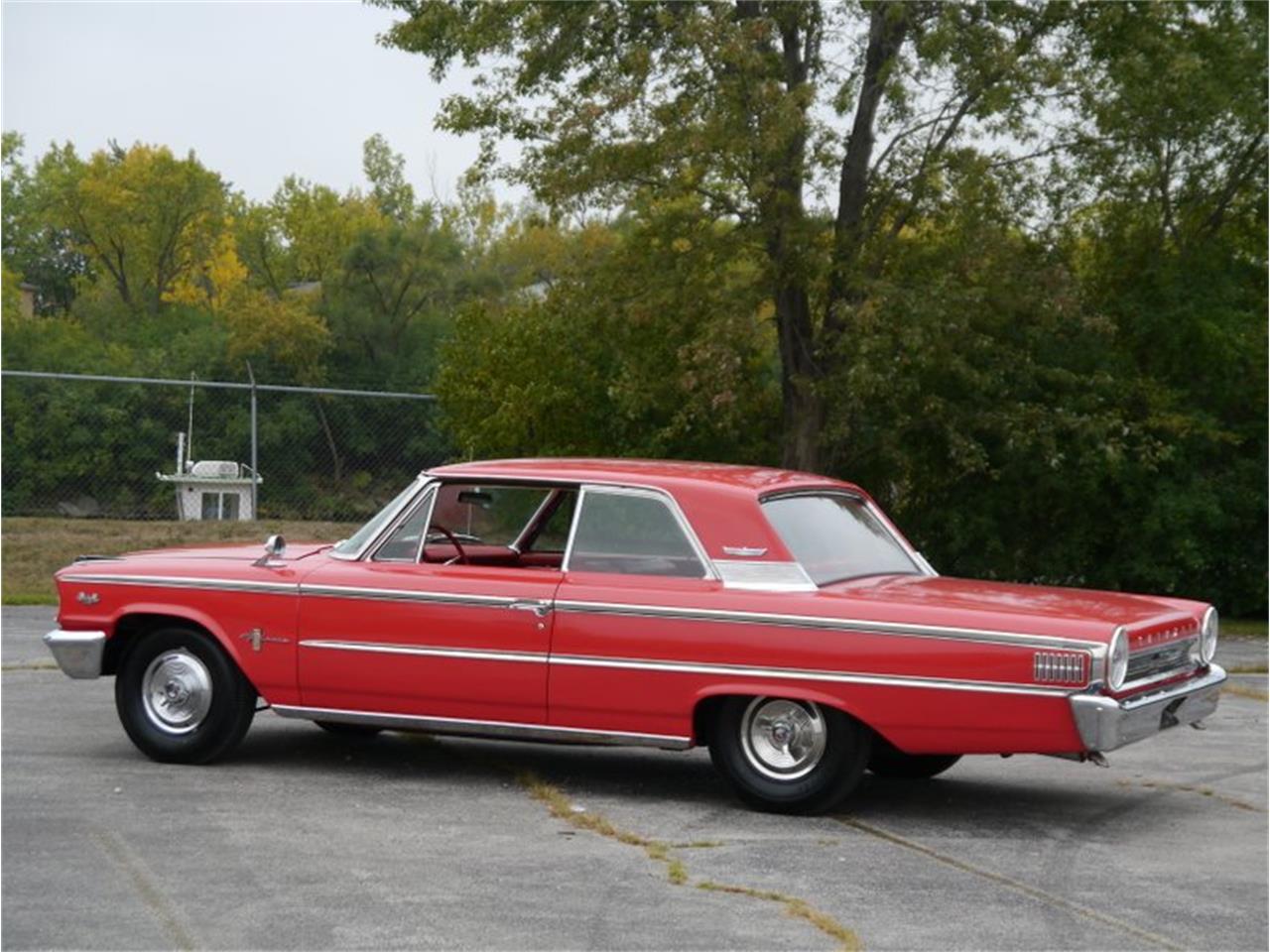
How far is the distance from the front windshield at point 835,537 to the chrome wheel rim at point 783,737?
0.61 m

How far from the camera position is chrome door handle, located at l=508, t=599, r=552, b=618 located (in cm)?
903

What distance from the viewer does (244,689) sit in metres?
9.66

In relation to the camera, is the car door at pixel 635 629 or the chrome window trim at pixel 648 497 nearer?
the car door at pixel 635 629

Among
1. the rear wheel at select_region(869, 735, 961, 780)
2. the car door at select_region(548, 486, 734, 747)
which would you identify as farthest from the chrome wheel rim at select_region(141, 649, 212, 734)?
the rear wheel at select_region(869, 735, 961, 780)

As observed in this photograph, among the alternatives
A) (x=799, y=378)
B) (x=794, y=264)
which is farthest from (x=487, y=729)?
(x=799, y=378)

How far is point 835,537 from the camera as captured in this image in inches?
372

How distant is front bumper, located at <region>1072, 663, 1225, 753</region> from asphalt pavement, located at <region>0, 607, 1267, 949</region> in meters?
0.46

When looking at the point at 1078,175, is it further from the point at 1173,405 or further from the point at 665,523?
the point at 665,523

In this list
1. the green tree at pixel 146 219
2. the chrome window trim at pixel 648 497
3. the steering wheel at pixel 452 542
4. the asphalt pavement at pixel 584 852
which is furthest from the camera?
the green tree at pixel 146 219

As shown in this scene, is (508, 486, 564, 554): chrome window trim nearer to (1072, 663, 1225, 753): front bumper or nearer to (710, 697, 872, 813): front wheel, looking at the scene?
(710, 697, 872, 813): front wheel

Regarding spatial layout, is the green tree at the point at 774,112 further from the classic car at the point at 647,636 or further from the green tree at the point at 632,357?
the classic car at the point at 647,636

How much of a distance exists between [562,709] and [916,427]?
12849 millimetres

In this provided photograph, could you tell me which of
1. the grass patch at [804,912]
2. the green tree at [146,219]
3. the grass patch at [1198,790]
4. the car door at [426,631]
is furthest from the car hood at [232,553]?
the green tree at [146,219]

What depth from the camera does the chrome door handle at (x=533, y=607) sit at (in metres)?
9.03
